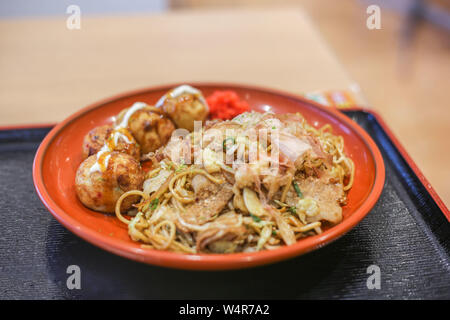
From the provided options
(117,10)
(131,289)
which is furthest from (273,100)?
(117,10)

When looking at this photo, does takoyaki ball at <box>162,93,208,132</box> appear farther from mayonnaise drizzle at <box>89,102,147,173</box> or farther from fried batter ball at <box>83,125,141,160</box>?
fried batter ball at <box>83,125,141,160</box>

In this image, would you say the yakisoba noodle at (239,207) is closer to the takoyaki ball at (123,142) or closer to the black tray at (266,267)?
the black tray at (266,267)

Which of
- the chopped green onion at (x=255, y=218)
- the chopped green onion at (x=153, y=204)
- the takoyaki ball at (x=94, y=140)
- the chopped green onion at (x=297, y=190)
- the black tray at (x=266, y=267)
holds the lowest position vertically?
the black tray at (x=266, y=267)

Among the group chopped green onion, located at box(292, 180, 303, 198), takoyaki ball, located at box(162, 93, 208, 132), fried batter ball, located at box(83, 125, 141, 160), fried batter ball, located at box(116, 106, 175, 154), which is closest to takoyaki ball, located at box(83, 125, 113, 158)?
fried batter ball, located at box(83, 125, 141, 160)

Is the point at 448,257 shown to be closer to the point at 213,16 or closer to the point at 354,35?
the point at 213,16

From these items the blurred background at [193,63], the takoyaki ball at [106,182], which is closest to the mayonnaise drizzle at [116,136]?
the takoyaki ball at [106,182]

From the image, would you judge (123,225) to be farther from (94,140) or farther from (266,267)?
(266,267)

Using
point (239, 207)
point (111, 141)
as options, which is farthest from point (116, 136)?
point (239, 207)
